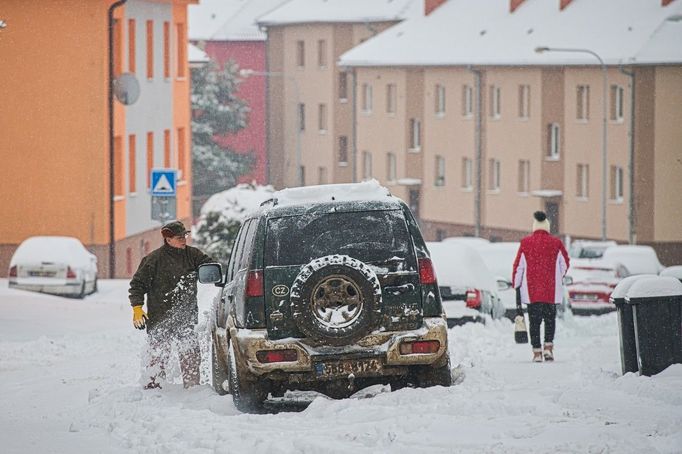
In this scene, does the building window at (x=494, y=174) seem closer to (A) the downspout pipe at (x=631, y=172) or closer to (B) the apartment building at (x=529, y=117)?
(B) the apartment building at (x=529, y=117)

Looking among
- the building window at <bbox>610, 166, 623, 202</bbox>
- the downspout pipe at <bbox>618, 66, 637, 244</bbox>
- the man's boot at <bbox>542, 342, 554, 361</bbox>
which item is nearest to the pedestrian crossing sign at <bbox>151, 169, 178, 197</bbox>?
the man's boot at <bbox>542, 342, 554, 361</bbox>

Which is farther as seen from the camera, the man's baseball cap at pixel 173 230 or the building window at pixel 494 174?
the building window at pixel 494 174

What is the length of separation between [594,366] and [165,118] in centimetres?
3791

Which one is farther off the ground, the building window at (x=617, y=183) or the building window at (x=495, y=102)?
the building window at (x=495, y=102)

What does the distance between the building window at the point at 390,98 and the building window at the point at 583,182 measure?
16.3 m

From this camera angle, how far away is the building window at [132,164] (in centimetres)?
4819

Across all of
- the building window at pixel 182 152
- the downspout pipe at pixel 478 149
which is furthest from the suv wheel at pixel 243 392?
the downspout pipe at pixel 478 149

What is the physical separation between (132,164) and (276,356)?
36.4m

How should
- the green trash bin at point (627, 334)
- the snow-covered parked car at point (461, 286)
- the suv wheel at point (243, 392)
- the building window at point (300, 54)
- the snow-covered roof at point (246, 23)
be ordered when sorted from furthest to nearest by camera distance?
the snow-covered roof at point (246, 23)
the building window at point (300, 54)
the snow-covered parked car at point (461, 286)
the green trash bin at point (627, 334)
the suv wheel at point (243, 392)

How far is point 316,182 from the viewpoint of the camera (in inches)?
3848

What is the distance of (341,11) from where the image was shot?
98188 mm

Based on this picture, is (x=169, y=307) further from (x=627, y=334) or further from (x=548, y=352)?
(x=548, y=352)

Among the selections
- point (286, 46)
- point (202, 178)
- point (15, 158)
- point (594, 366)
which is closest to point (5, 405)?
point (594, 366)

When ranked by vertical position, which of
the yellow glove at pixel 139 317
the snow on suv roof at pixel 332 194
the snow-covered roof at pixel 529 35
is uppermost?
the snow-covered roof at pixel 529 35
